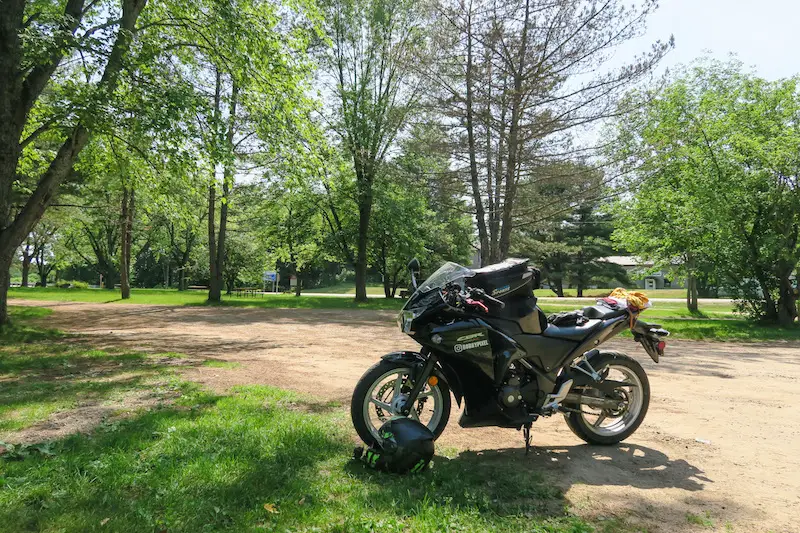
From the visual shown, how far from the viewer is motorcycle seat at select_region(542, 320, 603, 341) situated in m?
3.74

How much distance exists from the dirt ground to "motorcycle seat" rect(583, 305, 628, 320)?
1080 millimetres

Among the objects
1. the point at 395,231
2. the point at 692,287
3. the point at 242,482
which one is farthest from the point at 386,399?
the point at 692,287

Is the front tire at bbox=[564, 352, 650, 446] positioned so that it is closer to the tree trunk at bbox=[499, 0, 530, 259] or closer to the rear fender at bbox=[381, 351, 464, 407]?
the rear fender at bbox=[381, 351, 464, 407]

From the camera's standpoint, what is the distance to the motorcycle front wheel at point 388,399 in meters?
3.46

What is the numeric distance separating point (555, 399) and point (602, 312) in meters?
0.83

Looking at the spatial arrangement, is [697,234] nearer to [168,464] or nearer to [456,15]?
[456,15]

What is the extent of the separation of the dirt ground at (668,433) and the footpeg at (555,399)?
14.1 inches

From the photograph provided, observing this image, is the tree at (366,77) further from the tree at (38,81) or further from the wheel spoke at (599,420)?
the wheel spoke at (599,420)

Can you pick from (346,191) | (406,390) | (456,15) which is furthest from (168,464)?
(346,191)

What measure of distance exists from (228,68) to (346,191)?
15.5m

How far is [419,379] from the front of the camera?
3.52m

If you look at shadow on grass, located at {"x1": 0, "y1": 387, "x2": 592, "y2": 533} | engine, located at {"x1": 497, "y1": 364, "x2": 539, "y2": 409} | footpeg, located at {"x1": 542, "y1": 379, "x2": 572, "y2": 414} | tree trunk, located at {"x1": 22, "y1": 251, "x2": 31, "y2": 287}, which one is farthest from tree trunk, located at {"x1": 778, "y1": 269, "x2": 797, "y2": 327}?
tree trunk, located at {"x1": 22, "y1": 251, "x2": 31, "y2": 287}

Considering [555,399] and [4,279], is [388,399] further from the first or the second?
[4,279]

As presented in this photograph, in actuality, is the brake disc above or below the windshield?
below
